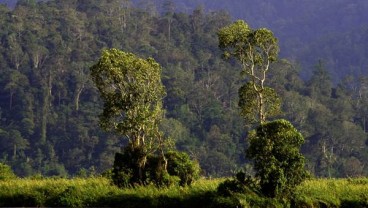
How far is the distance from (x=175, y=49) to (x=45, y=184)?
108415mm

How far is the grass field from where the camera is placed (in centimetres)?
1811

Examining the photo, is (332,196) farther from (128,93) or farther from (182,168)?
(128,93)

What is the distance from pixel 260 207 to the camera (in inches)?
695

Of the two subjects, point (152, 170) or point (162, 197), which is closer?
point (162, 197)

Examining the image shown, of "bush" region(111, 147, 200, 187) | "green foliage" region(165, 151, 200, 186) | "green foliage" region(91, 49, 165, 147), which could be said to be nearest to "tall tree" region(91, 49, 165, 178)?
"green foliage" region(91, 49, 165, 147)

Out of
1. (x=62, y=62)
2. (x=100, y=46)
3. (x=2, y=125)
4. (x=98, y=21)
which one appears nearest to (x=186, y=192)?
(x=2, y=125)

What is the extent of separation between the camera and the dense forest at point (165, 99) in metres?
94.9

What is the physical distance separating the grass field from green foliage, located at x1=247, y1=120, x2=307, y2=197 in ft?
1.50

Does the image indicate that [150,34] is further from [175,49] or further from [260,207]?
[260,207]

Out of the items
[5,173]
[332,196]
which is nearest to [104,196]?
[332,196]

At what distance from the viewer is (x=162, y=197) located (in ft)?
62.4

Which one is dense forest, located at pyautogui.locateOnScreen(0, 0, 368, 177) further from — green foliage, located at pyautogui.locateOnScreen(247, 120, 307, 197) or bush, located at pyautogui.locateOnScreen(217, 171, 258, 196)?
bush, located at pyautogui.locateOnScreen(217, 171, 258, 196)

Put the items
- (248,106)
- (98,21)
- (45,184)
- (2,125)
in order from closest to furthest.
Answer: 1. (45,184)
2. (248,106)
3. (2,125)
4. (98,21)

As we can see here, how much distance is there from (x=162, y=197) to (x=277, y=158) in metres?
3.32
